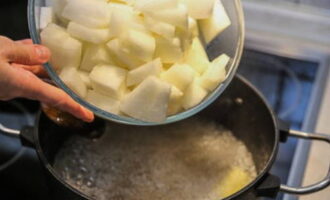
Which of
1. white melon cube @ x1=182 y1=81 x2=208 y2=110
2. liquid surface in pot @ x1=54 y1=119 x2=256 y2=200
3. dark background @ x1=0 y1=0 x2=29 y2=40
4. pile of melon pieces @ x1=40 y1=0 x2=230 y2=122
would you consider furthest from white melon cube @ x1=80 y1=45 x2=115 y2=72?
dark background @ x1=0 y1=0 x2=29 y2=40

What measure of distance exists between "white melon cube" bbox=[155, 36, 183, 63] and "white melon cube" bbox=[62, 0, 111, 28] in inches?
2.7

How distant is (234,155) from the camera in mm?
893

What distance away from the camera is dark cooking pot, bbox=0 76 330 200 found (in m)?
0.71

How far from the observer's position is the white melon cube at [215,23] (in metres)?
0.69

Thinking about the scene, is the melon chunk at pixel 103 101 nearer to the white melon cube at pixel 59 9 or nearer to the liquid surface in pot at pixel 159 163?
the white melon cube at pixel 59 9

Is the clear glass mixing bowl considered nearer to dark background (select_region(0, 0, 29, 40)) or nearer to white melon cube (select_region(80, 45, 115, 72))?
white melon cube (select_region(80, 45, 115, 72))

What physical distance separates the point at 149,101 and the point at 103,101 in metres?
0.06

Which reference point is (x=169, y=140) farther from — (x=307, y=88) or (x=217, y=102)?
(x=307, y=88)

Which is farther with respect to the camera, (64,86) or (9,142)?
(9,142)

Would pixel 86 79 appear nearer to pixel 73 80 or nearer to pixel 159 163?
pixel 73 80

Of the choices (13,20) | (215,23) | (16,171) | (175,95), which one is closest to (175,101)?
(175,95)

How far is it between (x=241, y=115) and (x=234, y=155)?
7 cm

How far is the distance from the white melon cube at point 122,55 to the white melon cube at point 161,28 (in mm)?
42

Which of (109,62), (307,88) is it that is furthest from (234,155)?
(109,62)
